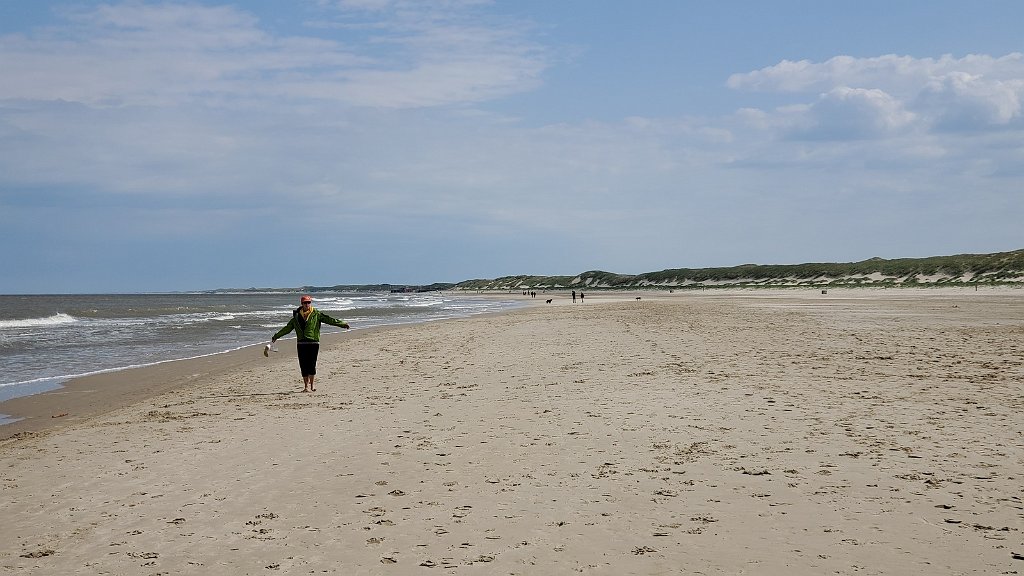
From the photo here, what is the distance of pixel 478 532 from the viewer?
5371 millimetres

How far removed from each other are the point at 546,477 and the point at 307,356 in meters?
7.60

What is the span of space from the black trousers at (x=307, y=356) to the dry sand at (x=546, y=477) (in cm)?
43

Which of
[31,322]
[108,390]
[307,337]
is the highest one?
[307,337]

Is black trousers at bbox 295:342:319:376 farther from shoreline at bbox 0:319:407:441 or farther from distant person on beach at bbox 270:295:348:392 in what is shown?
shoreline at bbox 0:319:407:441

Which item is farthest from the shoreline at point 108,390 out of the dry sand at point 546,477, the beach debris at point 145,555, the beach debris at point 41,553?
the beach debris at point 145,555

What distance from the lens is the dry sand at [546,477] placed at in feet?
16.2

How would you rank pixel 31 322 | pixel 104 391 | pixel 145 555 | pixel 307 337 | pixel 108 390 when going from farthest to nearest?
pixel 31 322
pixel 108 390
pixel 104 391
pixel 307 337
pixel 145 555

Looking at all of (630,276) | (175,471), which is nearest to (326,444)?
(175,471)

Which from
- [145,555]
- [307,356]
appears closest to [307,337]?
[307,356]

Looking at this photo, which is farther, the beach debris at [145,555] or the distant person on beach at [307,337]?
the distant person on beach at [307,337]

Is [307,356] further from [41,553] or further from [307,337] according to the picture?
[41,553]

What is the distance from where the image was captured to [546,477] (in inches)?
268

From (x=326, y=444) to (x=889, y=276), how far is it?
9444 centimetres

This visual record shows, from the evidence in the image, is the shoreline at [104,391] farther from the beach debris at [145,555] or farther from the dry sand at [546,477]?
the beach debris at [145,555]
